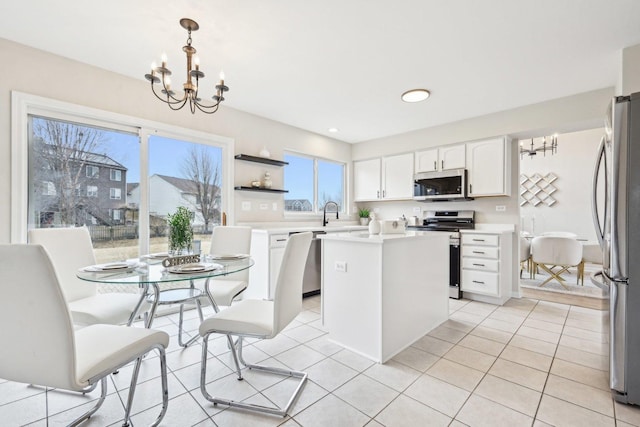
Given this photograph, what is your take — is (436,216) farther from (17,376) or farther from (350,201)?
(17,376)

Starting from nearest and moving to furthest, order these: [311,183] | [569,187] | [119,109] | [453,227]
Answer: [119,109] < [453,227] < [311,183] < [569,187]

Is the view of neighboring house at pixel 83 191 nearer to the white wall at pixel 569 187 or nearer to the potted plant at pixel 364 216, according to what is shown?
the potted plant at pixel 364 216

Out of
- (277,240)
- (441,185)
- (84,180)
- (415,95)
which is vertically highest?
(415,95)

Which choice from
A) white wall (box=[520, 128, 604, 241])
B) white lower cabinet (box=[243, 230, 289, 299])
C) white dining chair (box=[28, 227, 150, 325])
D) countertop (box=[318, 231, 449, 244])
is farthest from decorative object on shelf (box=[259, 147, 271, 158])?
white wall (box=[520, 128, 604, 241])

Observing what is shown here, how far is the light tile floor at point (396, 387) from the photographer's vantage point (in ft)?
5.07

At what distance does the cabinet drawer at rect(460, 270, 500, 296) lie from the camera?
353 cm

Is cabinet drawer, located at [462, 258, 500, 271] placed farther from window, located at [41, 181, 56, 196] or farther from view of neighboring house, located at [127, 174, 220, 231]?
window, located at [41, 181, 56, 196]

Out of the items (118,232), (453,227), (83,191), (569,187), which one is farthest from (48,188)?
(569,187)

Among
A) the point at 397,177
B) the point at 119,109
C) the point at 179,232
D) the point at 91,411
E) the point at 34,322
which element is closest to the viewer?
the point at 34,322

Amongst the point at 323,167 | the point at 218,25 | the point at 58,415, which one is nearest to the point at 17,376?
the point at 58,415

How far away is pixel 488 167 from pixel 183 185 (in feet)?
12.6

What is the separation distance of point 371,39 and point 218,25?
44.7 inches

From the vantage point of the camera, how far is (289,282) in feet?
5.57

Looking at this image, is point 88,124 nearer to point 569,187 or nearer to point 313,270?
point 313,270
